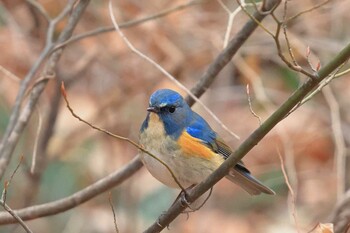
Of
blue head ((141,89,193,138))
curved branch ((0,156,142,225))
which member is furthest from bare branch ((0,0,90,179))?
blue head ((141,89,193,138))

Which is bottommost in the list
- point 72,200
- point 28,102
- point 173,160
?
point 72,200

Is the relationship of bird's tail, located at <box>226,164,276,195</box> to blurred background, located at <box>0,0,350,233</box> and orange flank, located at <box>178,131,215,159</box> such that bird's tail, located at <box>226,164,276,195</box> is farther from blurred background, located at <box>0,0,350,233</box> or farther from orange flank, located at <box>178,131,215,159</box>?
blurred background, located at <box>0,0,350,233</box>

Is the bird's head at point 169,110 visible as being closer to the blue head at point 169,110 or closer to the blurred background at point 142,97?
the blue head at point 169,110

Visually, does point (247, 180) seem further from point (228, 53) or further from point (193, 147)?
point (228, 53)

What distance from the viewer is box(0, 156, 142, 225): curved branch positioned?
3570 millimetres

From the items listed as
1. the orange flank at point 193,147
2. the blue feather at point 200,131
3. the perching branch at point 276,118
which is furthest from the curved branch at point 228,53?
the perching branch at point 276,118

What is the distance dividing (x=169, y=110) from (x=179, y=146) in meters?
0.18

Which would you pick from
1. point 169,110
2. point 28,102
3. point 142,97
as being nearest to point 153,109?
point 169,110

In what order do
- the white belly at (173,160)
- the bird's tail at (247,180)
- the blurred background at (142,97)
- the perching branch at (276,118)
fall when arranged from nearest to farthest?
the perching branch at (276,118) → the white belly at (173,160) → the bird's tail at (247,180) → the blurred background at (142,97)

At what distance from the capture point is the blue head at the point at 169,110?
136 inches

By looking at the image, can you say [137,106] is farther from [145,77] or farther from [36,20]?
→ [36,20]

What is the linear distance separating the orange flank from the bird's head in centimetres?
3

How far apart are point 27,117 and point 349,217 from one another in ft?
4.89

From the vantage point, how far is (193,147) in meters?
3.45
